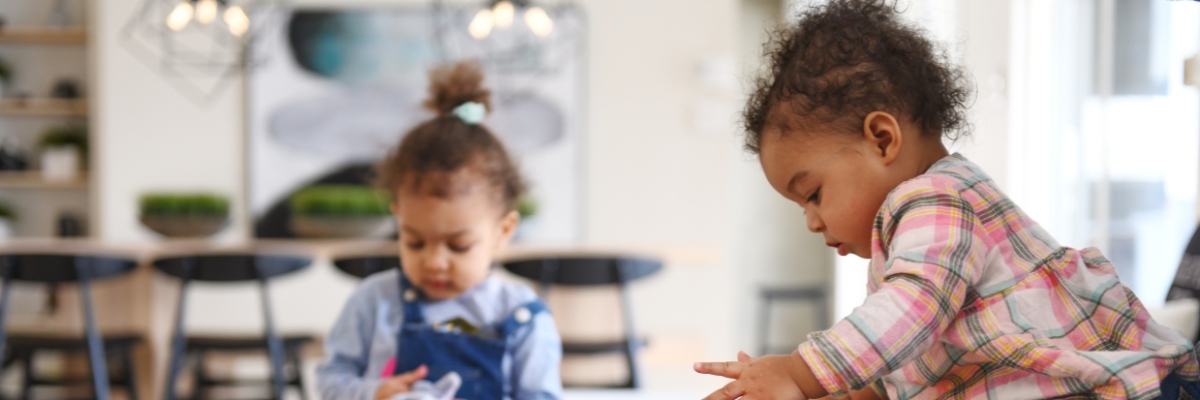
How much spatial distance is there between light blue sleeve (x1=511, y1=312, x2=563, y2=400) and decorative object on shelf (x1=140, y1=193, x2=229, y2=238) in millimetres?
2532

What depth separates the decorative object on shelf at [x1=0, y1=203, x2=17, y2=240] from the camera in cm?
406

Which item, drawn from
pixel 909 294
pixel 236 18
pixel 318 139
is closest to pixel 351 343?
pixel 909 294

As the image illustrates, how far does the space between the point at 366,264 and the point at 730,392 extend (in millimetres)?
2132

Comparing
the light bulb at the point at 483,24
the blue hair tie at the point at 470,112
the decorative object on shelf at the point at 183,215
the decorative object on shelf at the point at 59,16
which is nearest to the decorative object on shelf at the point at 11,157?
the decorative object on shelf at the point at 59,16

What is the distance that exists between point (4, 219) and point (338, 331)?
3.85 meters

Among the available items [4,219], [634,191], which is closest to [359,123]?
[634,191]

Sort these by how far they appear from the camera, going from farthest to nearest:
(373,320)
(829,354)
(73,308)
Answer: (73,308) < (373,320) < (829,354)

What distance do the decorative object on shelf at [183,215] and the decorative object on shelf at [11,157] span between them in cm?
137

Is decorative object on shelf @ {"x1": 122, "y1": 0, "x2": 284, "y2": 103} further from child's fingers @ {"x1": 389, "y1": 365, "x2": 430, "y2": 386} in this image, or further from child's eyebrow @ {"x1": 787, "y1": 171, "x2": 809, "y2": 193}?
child's eyebrow @ {"x1": 787, "y1": 171, "x2": 809, "y2": 193}

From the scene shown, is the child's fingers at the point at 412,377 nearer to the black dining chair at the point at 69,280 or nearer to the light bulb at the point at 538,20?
the black dining chair at the point at 69,280

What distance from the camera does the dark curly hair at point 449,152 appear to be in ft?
3.96

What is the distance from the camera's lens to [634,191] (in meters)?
3.88

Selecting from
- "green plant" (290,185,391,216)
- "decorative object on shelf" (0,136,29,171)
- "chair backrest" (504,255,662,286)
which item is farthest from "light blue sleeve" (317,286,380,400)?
"decorative object on shelf" (0,136,29,171)

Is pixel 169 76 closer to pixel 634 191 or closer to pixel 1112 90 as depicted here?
pixel 634 191
